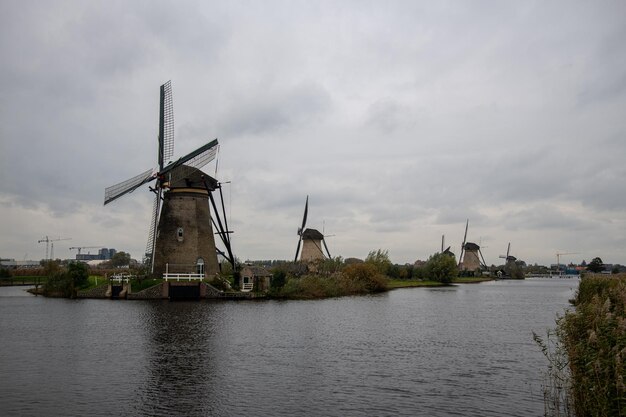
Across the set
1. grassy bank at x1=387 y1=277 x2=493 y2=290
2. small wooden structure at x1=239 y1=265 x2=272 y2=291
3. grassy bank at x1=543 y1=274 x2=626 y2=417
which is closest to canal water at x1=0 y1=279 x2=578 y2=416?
grassy bank at x1=543 y1=274 x2=626 y2=417

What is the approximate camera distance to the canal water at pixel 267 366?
40.5ft

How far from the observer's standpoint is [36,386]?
13.8 metres

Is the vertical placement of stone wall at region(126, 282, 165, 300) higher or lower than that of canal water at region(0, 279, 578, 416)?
higher

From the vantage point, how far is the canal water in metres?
12.3

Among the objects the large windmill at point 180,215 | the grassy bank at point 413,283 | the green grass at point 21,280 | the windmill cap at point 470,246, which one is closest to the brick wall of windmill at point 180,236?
the large windmill at point 180,215

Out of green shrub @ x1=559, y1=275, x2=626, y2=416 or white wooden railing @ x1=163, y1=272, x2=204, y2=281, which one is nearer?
green shrub @ x1=559, y1=275, x2=626, y2=416

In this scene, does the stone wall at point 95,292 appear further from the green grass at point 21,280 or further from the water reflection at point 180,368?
the green grass at point 21,280

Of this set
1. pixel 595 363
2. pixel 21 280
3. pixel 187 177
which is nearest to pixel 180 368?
pixel 595 363

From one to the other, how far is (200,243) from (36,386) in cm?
2970

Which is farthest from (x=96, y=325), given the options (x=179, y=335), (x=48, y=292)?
(x=48, y=292)

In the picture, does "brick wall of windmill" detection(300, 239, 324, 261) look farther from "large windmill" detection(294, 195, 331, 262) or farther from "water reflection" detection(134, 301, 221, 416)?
"water reflection" detection(134, 301, 221, 416)

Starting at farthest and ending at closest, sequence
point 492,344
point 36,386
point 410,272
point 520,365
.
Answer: point 410,272 → point 492,344 → point 520,365 → point 36,386

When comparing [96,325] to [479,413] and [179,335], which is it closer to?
[179,335]

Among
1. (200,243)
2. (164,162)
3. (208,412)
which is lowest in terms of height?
(208,412)
